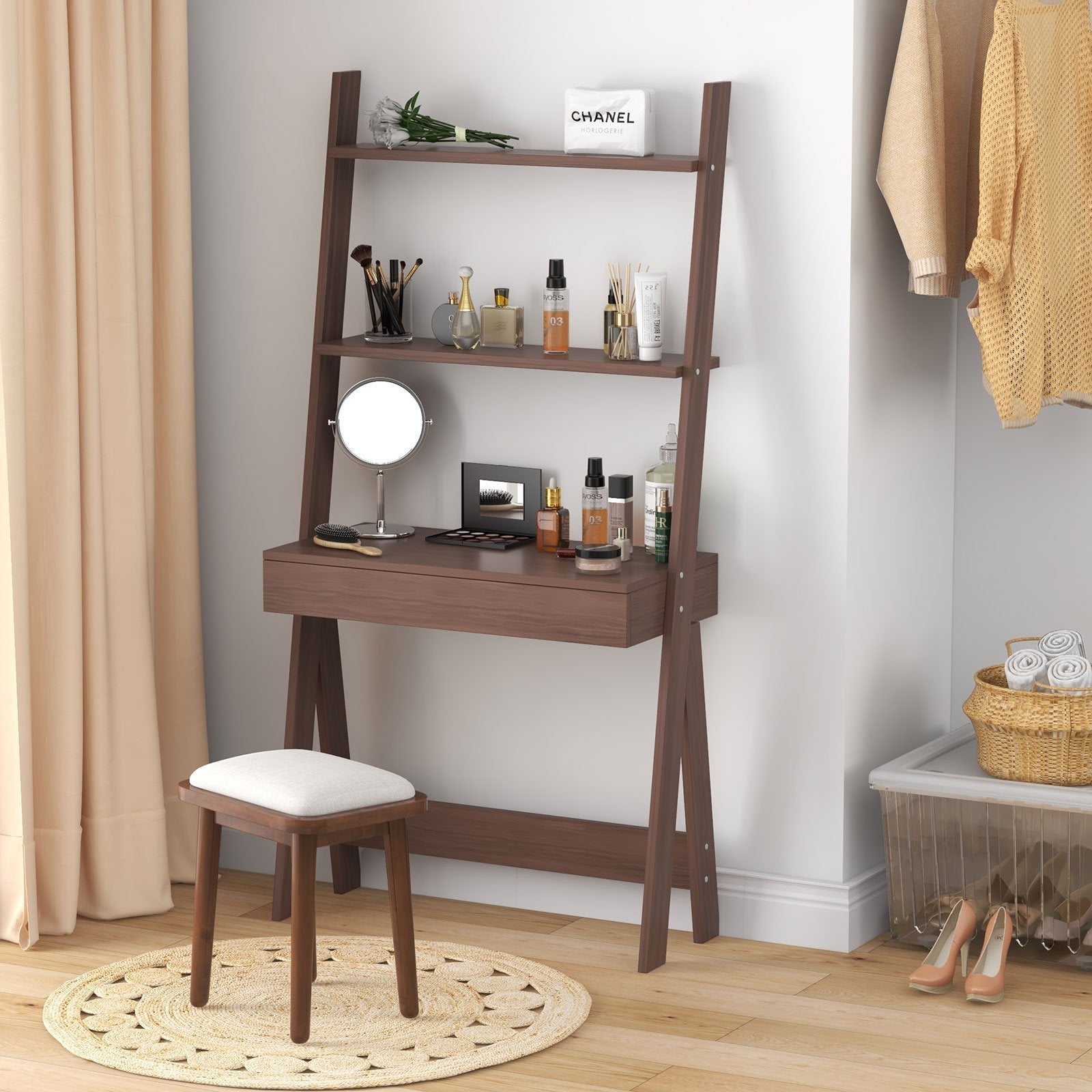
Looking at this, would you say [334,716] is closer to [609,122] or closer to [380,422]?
[380,422]

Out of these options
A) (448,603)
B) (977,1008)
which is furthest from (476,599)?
(977,1008)

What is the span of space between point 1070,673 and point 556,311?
117 cm

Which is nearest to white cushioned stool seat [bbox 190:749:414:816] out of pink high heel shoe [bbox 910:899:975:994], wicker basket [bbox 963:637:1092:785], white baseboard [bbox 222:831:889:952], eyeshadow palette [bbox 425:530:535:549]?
eyeshadow palette [bbox 425:530:535:549]

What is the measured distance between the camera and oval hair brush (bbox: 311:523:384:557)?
134 inches

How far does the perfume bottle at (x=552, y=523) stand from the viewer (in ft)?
11.2

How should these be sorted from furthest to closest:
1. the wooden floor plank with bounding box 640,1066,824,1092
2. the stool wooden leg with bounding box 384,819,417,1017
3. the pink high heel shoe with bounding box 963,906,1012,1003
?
the pink high heel shoe with bounding box 963,906,1012,1003, the stool wooden leg with bounding box 384,819,417,1017, the wooden floor plank with bounding box 640,1066,824,1092

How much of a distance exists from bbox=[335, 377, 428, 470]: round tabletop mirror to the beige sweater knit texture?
1012 mm

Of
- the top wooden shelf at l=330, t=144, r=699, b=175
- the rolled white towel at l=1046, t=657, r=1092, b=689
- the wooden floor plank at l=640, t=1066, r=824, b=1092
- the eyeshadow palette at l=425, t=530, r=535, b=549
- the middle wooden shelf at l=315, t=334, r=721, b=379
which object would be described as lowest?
the wooden floor plank at l=640, t=1066, r=824, b=1092

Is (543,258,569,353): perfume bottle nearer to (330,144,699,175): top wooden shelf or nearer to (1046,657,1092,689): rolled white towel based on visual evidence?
(330,144,699,175): top wooden shelf

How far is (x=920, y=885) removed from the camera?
335 cm

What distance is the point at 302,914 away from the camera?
9.09 ft

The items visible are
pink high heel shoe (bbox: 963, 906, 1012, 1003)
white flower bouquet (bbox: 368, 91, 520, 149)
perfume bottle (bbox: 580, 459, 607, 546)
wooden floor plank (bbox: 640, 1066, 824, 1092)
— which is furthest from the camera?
white flower bouquet (bbox: 368, 91, 520, 149)

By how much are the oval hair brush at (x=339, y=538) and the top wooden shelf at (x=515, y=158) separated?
2.35 feet

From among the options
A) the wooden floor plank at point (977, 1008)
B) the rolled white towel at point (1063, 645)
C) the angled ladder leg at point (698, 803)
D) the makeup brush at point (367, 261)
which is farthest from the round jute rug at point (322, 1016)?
the makeup brush at point (367, 261)
